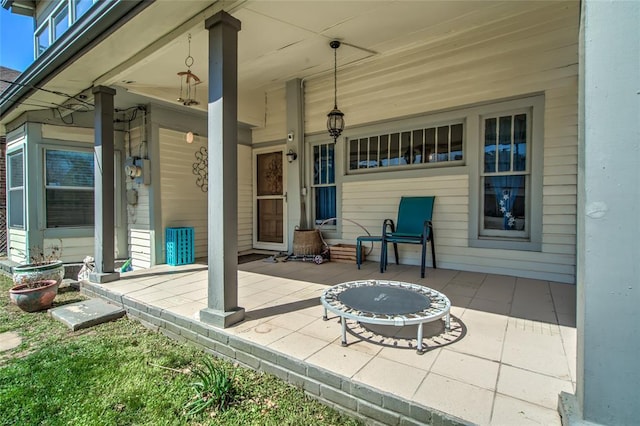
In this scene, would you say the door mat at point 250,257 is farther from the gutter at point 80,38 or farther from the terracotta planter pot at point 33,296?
the gutter at point 80,38

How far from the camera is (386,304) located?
7.75 feet

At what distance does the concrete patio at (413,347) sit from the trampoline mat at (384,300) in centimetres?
22

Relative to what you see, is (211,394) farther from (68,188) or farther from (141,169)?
(68,188)

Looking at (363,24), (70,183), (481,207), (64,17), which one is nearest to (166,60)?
(363,24)

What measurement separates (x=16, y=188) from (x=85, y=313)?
4416mm

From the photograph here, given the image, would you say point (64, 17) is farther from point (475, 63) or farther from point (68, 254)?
point (475, 63)

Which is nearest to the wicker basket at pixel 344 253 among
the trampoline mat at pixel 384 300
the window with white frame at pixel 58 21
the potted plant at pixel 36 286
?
the trampoline mat at pixel 384 300

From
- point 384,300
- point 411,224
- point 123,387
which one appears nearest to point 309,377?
point 384,300

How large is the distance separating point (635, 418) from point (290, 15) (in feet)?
12.0

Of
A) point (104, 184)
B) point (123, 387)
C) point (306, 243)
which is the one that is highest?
point (104, 184)

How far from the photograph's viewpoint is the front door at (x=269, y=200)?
20.6ft

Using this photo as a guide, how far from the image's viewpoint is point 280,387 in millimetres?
1993

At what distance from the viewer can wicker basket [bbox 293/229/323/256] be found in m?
5.20

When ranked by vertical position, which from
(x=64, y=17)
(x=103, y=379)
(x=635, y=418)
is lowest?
(x=103, y=379)
